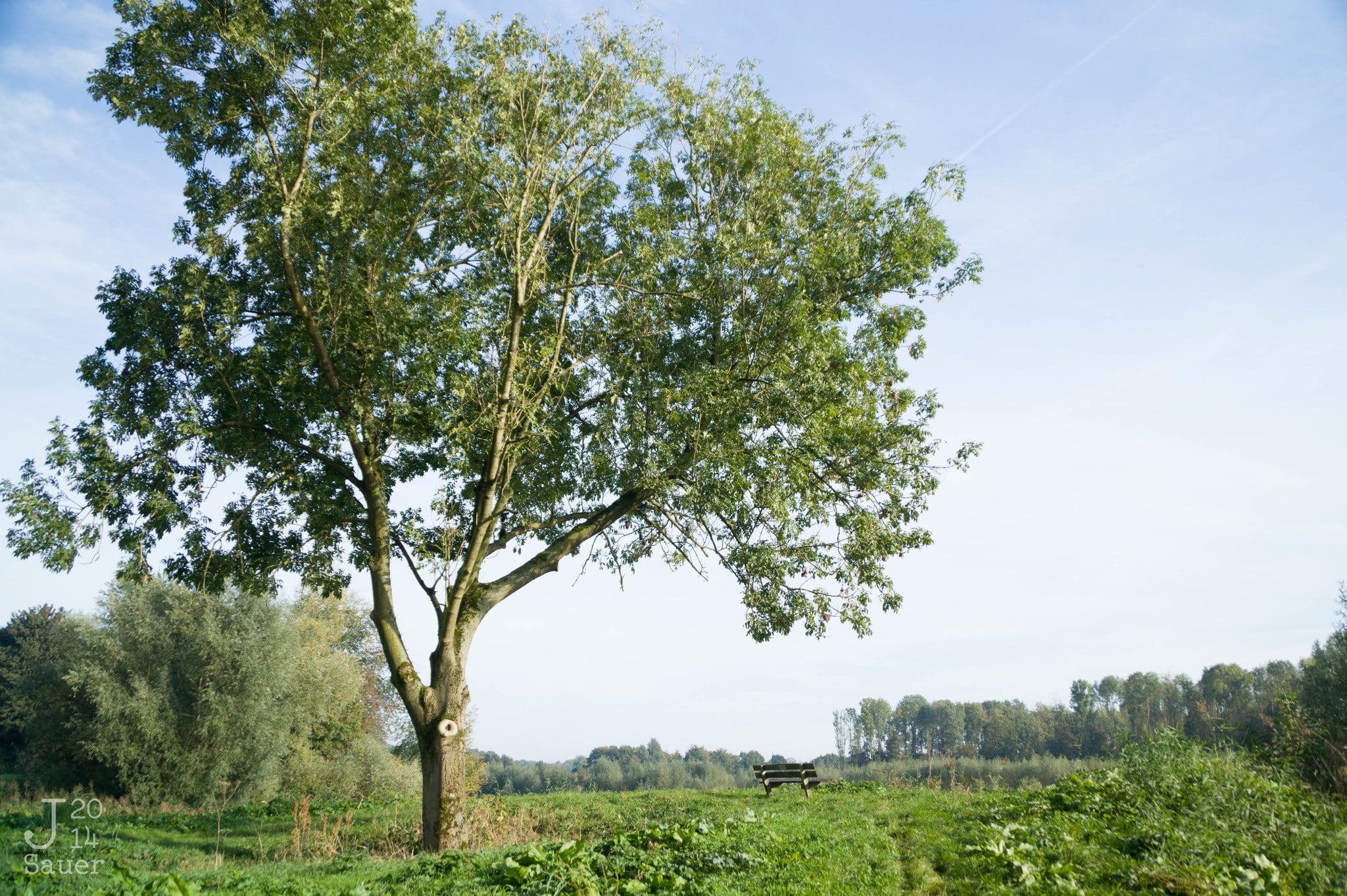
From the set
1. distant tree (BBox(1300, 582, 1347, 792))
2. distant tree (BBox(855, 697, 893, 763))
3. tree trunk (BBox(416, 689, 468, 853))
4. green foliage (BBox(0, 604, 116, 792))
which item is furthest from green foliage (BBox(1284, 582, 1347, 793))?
distant tree (BBox(855, 697, 893, 763))

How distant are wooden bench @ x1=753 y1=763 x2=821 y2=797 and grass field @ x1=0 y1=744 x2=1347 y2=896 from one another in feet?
12.6

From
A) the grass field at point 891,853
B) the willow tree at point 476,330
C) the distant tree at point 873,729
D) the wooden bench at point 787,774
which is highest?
the willow tree at point 476,330

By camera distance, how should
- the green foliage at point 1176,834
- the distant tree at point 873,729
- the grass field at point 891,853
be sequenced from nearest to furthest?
the green foliage at point 1176,834 → the grass field at point 891,853 → the distant tree at point 873,729

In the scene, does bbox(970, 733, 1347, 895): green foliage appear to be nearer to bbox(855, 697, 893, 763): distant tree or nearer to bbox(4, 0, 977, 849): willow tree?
bbox(4, 0, 977, 849): willow tree

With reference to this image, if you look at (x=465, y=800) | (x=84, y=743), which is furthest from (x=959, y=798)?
(x=84, y=743)

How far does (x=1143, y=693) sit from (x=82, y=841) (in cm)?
6255

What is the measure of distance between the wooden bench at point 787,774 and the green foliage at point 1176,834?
6.58 meters

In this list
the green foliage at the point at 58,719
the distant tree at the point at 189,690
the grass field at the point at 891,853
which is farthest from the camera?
the green foliage at the point at 58,719

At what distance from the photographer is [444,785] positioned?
1166 centimetres

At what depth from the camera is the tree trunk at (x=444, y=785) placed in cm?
1136

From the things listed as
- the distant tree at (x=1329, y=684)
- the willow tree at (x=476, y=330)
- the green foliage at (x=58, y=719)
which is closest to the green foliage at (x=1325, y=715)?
the distant tree at (x=1329, y=684)

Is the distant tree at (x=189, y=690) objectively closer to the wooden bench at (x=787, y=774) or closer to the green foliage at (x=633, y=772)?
the green foliage at (x=633, y=772)

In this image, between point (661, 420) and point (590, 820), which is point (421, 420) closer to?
point (661, 420)

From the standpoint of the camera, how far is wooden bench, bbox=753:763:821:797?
666 inches
